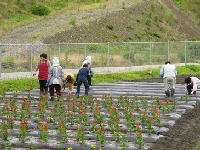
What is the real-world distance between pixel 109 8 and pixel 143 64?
26.7 m

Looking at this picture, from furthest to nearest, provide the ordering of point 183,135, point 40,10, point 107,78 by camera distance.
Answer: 1. point 40,10
2. point 107,78
3. point 183,135

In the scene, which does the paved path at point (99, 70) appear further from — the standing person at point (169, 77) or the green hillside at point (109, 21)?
the green hillside at point (109, 21)

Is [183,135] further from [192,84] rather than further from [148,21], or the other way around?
[148,21]

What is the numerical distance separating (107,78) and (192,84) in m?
8.32

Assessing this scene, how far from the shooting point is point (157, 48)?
112 feet

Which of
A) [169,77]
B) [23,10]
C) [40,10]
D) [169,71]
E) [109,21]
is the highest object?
[23,10]

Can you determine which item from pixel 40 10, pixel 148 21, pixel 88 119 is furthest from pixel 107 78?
pixel 148 21

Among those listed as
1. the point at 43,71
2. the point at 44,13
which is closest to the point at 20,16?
the point at 44,13

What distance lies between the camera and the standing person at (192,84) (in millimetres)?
19453

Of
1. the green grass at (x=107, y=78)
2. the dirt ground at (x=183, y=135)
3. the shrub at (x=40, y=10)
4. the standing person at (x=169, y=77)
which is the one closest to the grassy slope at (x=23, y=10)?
the shrub at (x=40, y=10)

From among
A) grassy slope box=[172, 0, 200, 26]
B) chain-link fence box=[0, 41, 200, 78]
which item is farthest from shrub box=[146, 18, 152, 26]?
chain-link fence box=[0, 41, 200, 78]

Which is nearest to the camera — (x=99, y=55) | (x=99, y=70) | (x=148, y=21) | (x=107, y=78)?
(x=107, y=78)

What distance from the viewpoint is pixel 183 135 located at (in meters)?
12.3

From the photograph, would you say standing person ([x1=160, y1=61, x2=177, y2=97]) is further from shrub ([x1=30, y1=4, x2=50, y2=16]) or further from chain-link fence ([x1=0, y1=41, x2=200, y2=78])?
shrub ([x1=30, y1=4, x2=50, y2=16])
